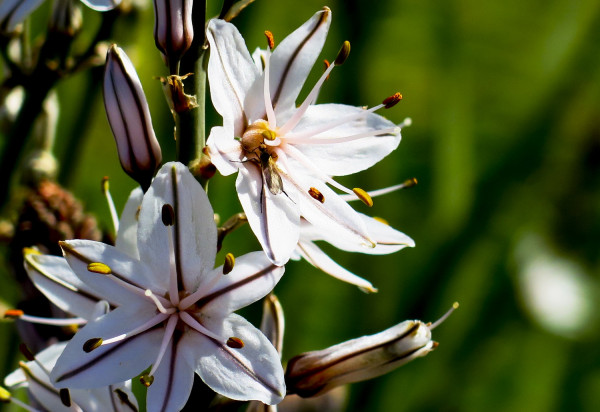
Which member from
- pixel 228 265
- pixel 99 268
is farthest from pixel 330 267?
pixel 99 268

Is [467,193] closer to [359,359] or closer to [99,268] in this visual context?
[359,359]

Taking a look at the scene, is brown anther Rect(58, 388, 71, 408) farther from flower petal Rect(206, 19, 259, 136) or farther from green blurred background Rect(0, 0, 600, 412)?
green blurred background Rect(0, 0, 600, 412)

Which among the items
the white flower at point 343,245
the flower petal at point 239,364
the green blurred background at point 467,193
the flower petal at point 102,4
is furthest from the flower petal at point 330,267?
the green blurred background at point 467,193

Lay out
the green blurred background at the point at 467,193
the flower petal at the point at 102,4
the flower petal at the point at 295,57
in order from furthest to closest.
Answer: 1. the green blurred background at the point at 467,193
2. the flower petal at the point at 295,57
3. the flower petal at the point at 102,4

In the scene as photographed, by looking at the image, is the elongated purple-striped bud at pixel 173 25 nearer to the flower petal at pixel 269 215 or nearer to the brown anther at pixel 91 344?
the flower petal at pixel 269 215

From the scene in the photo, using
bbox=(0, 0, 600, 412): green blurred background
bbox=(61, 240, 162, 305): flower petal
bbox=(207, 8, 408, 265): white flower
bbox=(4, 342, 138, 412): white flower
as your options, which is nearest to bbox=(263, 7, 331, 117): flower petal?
bbox=(207, 8, 408, 265): white flower

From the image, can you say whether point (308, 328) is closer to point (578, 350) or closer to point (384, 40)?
point (578, 350)
